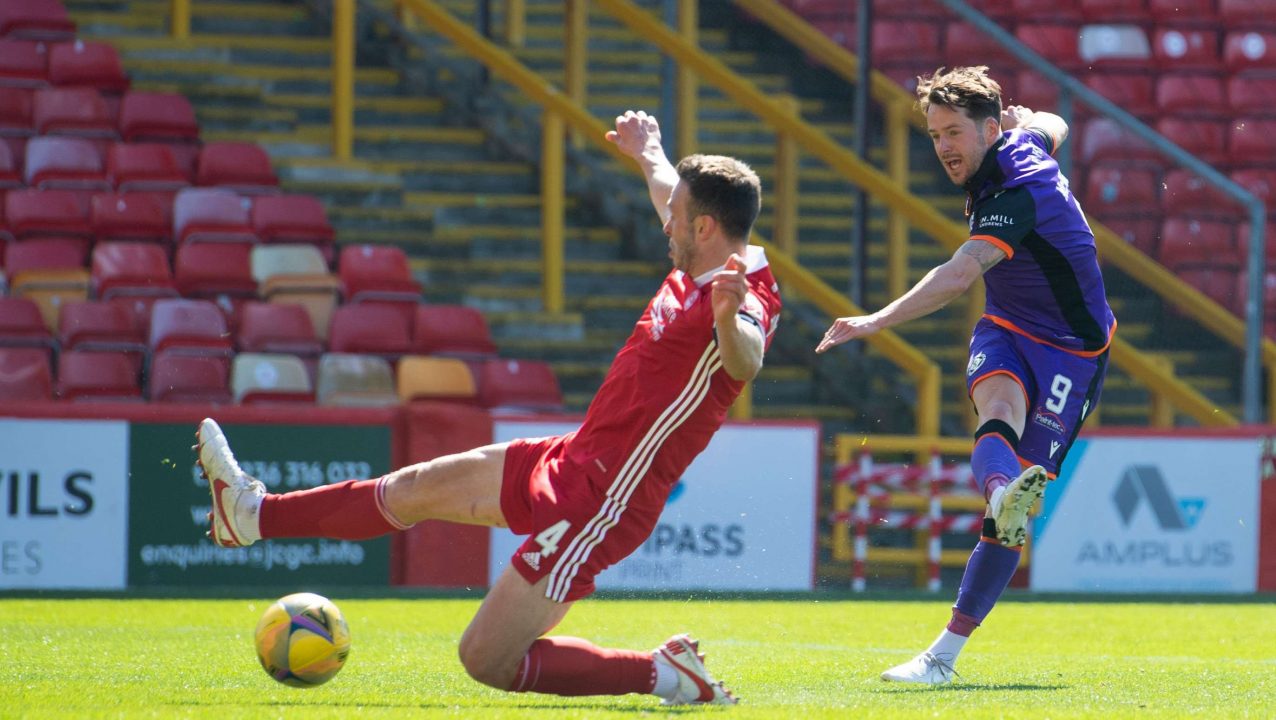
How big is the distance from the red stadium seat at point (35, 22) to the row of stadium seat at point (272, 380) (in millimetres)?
3883

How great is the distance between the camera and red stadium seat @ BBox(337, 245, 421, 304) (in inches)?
559

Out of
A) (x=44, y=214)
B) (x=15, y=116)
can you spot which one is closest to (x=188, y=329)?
(x=44, y=214)

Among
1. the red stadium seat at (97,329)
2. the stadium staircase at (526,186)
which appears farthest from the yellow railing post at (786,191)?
the red stadium seat at (97,329)

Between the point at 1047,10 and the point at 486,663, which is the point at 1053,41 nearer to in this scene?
the point at 1047,10

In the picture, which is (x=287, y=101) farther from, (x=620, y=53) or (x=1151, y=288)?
(x=1151, y=288)

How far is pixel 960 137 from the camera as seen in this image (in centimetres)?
700

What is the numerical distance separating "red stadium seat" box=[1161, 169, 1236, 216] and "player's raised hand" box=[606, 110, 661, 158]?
8.80 metres

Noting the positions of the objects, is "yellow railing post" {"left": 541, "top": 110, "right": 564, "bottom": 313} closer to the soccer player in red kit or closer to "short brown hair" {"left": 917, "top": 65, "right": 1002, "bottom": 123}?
"short brown hair" {"left": 917, "top": 65, "right": 1002, "bottom": 123}

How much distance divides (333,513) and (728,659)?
7.91 feet

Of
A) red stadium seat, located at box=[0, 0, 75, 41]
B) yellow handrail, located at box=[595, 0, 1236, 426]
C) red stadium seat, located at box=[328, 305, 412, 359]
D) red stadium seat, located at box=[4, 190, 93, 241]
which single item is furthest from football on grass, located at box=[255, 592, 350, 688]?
red stadium seat, located at box=[0, 0, 75, 41]

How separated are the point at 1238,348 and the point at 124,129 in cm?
881

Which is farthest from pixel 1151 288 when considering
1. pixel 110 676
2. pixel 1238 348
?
pixel 110 676

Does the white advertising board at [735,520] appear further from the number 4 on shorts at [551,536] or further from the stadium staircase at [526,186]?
the number 4 on shorts at [551,536]

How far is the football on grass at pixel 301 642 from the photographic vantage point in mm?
5918
